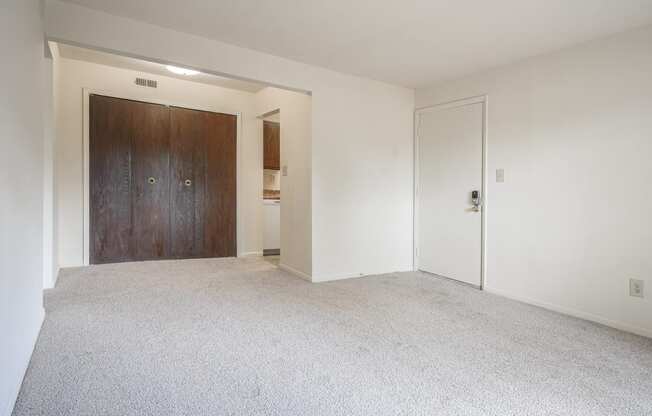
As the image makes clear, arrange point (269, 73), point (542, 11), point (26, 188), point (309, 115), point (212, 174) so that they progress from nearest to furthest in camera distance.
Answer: point (26, 188) → point (542, 11) → point (269, 73) → point (309, 115) → point (212, 174)

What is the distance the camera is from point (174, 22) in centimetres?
279

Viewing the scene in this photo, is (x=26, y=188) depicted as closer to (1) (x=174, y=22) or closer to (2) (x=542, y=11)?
(1) (x=174, y=22)

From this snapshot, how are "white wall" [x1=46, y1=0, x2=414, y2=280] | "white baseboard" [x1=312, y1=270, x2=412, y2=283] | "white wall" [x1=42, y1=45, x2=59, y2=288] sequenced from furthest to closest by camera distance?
"white baseboard" [x1=312, y1=270, x2=412, y2=283], "white wall" [x1=46, y1=0, x2=414, y2=280], "white wall" [x1=42, y1=45, x2=59, y2=288]

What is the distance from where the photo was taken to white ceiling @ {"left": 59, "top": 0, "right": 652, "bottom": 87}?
244 centimetres

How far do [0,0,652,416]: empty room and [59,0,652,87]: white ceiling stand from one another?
0.02 metres

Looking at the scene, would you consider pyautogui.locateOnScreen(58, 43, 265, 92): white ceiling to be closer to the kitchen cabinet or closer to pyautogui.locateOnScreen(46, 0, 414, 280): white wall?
pyautogui.locateOnScreen(46, 0, 414, 280): white wall

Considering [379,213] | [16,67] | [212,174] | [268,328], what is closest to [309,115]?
[379,213]

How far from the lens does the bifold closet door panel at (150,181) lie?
4.59 metres

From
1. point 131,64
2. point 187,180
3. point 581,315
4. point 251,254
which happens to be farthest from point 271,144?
point 581,315

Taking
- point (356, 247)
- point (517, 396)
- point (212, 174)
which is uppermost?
point (212, 174)

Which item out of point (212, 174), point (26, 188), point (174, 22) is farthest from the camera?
point (212, 174)

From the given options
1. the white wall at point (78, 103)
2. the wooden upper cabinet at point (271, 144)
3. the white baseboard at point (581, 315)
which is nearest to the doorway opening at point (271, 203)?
the wooden upper cabinet at point (271, 144)

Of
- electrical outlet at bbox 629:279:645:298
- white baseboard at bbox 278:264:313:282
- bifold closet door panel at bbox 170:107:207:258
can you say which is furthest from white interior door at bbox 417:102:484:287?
bifold closet door panel at bbox 170:107:207:258

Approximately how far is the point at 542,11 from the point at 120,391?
3.46 m
